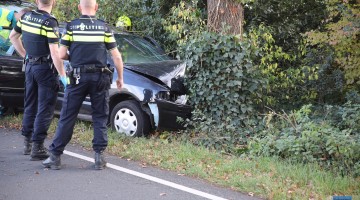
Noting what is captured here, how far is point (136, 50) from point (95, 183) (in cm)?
359

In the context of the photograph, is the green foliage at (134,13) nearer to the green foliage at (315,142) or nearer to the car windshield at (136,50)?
the car windshield at (136,50)

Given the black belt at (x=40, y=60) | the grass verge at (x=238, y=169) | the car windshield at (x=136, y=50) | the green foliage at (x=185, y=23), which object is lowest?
the grass verge at (x=238, y=169)

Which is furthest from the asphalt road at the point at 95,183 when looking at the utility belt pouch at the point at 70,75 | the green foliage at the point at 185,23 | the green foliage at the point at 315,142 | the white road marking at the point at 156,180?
the green foliage at the point at 185,23

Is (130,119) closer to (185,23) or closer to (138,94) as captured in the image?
(138,94)

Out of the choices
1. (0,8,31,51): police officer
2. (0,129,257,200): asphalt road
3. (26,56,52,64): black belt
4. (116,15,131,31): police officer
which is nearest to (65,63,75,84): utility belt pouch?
(26,56,52,64): black belt

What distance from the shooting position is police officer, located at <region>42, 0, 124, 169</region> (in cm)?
597

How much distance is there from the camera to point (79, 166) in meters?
6.52

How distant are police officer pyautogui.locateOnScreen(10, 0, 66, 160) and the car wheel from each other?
4.89ft

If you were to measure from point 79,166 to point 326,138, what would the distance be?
3.26 metres

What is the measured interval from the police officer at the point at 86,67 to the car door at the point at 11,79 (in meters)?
2.76

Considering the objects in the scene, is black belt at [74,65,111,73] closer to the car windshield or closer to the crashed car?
the crashed car

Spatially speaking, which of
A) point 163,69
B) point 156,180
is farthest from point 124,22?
point 156,180

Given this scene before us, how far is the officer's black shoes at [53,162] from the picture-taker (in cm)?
629

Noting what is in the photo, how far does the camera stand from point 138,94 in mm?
7797
